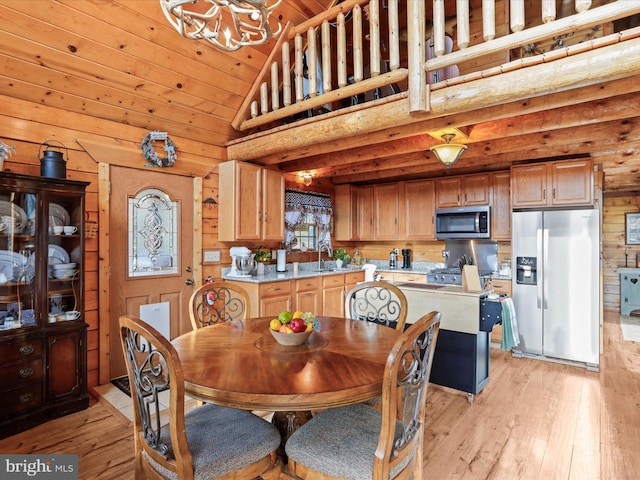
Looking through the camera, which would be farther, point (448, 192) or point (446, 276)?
point (448, 192)

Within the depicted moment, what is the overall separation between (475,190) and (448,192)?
1.19 ft

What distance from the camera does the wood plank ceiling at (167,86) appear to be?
2.50 m

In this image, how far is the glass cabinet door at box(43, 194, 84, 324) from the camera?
2.64 meters

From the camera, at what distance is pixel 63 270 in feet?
8.79

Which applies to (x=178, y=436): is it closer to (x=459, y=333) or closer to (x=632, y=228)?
(x=459, y=333)

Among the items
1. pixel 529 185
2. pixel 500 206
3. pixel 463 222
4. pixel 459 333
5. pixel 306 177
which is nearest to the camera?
pixel 459 333

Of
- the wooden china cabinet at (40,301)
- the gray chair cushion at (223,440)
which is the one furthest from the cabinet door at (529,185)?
the wooden china cabinet at (40,301)

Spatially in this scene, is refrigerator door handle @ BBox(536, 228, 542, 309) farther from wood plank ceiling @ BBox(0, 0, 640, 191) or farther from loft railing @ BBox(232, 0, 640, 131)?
loft railing @ BBox(232, 0, 640, 131)

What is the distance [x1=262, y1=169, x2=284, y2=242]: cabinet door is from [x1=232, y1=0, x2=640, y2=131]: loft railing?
0.68m

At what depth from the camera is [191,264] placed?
3.86m

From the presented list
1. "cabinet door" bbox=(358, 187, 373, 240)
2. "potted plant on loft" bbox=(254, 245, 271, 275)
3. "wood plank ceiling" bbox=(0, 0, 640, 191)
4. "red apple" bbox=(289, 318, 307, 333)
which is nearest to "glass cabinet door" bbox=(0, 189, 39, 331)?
"wood plank ceiling" bbox=(0, 0, 640, 191)

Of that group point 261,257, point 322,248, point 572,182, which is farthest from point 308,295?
point 572,182

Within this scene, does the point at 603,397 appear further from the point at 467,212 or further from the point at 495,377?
the point at 467,212

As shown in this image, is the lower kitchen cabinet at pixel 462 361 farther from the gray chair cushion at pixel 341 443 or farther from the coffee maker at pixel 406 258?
the coffee maker at pixel 406 258
